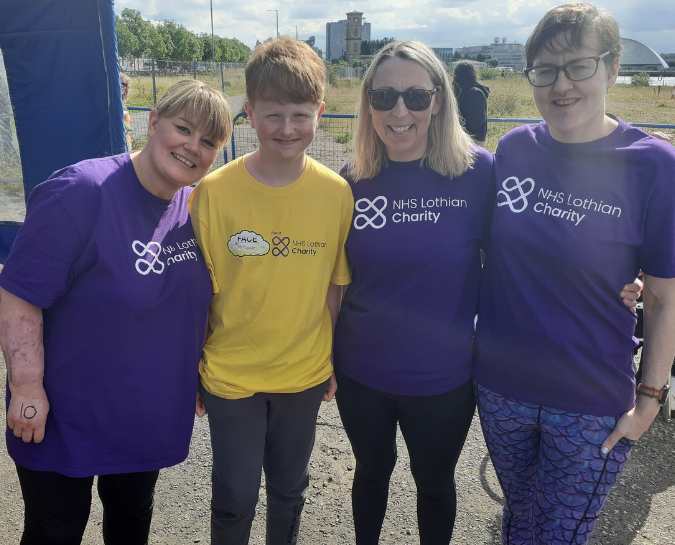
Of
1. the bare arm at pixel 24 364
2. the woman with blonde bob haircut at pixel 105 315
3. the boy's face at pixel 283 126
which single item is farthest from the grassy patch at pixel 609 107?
the bare arm at pixel 24 364

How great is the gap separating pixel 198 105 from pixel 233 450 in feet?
4.07

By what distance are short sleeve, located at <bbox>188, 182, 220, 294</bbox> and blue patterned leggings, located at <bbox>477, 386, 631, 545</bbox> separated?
1.08 meters

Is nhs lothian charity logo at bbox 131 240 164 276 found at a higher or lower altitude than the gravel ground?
higher

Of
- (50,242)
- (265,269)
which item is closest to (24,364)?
(50,242)

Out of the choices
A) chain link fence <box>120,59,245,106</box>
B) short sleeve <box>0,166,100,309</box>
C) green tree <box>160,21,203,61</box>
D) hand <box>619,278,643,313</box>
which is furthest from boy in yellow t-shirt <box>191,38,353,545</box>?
green tree <box>160,21,203,61</box>

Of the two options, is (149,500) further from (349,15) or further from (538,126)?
(349,15)

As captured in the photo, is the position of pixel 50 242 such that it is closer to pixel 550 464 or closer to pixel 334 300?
pixel 334 300

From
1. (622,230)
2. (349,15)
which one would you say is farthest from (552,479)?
(349,15)

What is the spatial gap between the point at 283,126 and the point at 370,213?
17.8 inches

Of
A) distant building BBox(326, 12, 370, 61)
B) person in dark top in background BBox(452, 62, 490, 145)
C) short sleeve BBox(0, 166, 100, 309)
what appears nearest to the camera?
short sleeve BBox(0, 166, 100, 309)

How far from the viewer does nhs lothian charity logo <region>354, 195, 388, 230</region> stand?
2.07 metres

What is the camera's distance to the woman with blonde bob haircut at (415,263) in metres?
2.03

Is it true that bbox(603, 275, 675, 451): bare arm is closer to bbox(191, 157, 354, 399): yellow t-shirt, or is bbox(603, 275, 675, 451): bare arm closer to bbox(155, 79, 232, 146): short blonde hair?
bbox(191, 157, 354, 399): yellow t-shirt

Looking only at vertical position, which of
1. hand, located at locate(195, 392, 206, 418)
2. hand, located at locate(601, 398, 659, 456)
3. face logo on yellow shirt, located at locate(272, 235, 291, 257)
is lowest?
hand, located at locate(195, 392, 206, 418)
